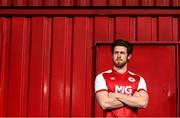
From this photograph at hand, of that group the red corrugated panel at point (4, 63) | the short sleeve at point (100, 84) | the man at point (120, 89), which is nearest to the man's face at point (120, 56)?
the man at point (120, 89)

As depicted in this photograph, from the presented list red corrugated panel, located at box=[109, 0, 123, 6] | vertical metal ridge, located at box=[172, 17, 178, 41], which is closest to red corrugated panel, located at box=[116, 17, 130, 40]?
red corrugated panel, located at box=[109, 0, 123, 6]

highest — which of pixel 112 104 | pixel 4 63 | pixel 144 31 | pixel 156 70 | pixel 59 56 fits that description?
pixel 144 31

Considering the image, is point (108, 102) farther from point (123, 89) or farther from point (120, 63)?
point (120, 63)

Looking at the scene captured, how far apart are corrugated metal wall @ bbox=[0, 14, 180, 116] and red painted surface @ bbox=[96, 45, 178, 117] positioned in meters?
0.15

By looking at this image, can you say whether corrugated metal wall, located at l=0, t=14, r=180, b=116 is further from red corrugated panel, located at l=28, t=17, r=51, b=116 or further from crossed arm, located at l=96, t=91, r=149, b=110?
crossed arm, located at l=96, t=91, r=149, b=110

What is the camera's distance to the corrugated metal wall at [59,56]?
29.1 ft

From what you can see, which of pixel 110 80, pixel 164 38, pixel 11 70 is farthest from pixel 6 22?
pixel 110 80

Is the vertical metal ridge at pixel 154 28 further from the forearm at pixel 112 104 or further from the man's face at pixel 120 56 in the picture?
the forearm at pixel 112 104

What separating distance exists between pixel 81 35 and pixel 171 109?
186cm

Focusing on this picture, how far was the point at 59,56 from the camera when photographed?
29.7 ft

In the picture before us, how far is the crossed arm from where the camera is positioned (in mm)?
5133

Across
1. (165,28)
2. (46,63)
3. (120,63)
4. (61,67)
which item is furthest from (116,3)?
(120,63)

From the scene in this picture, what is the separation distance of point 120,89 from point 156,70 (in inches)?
149

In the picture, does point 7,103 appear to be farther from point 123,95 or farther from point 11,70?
point 123,95
